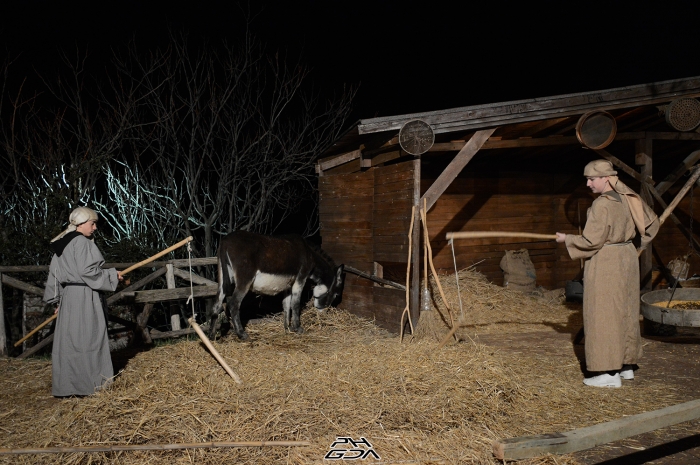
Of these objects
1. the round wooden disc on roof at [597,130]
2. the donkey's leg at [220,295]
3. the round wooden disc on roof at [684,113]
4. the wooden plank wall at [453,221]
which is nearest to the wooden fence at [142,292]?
the donkey's leg at [220,295]

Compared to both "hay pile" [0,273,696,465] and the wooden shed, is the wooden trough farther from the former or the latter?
the wooden shed

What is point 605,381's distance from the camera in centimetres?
555

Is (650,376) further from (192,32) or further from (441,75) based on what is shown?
(441,75)

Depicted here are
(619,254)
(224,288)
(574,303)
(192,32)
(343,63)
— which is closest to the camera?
(619,254)

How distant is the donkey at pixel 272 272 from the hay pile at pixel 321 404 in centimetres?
136

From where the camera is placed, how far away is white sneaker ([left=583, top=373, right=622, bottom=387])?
554 cm

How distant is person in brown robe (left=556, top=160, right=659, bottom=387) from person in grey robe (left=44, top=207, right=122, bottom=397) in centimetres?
468

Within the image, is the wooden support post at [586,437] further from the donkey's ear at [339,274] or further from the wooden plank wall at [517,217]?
the wooden plank wall at [517,217]

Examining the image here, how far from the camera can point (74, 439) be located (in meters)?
4.34

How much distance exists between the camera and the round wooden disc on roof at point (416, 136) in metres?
7.18

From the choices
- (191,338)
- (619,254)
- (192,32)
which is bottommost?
(191,338)

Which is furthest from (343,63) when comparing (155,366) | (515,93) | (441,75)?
(155,366)

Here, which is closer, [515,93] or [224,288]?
[224,288]

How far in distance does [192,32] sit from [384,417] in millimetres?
10542
